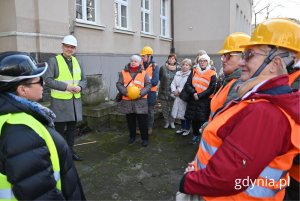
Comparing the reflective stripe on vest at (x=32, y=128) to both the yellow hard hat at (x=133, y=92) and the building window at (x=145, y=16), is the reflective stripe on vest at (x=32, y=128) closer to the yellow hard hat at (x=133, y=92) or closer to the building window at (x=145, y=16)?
the yellow hard hat at (x=133, y=92)

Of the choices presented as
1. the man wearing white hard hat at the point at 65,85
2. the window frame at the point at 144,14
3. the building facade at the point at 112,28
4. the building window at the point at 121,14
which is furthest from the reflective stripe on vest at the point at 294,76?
the window frame at the point at 144,14

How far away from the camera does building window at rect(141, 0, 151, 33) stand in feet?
42.7

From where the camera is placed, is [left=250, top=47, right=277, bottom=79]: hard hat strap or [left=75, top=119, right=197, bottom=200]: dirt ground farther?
[left=75, top=119, right=197, bottom=200]: dirt ground

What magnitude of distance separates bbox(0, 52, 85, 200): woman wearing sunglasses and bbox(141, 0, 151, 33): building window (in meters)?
11.5

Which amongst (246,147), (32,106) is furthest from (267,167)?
(32,106)

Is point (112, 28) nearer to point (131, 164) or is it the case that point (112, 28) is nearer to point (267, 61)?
point (131, 164)

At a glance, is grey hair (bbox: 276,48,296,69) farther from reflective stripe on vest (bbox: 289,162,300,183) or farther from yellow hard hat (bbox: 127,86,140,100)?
yellow hard hat (bbox: 127,86,140,100)

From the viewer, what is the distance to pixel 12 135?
1.66 meters

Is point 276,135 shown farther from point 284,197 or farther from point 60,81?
point 60,81

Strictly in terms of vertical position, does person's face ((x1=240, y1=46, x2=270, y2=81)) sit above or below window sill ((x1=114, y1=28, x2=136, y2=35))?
below

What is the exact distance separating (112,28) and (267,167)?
369 inches

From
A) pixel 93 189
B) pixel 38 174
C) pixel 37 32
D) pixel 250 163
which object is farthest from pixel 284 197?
pixel 37 32

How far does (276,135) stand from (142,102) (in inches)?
175

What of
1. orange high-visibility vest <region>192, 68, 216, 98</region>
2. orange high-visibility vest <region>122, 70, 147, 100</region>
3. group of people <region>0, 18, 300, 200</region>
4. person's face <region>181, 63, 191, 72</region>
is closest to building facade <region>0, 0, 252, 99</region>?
orange high-visibility vest <region>122, 70, 147, 100</region>
